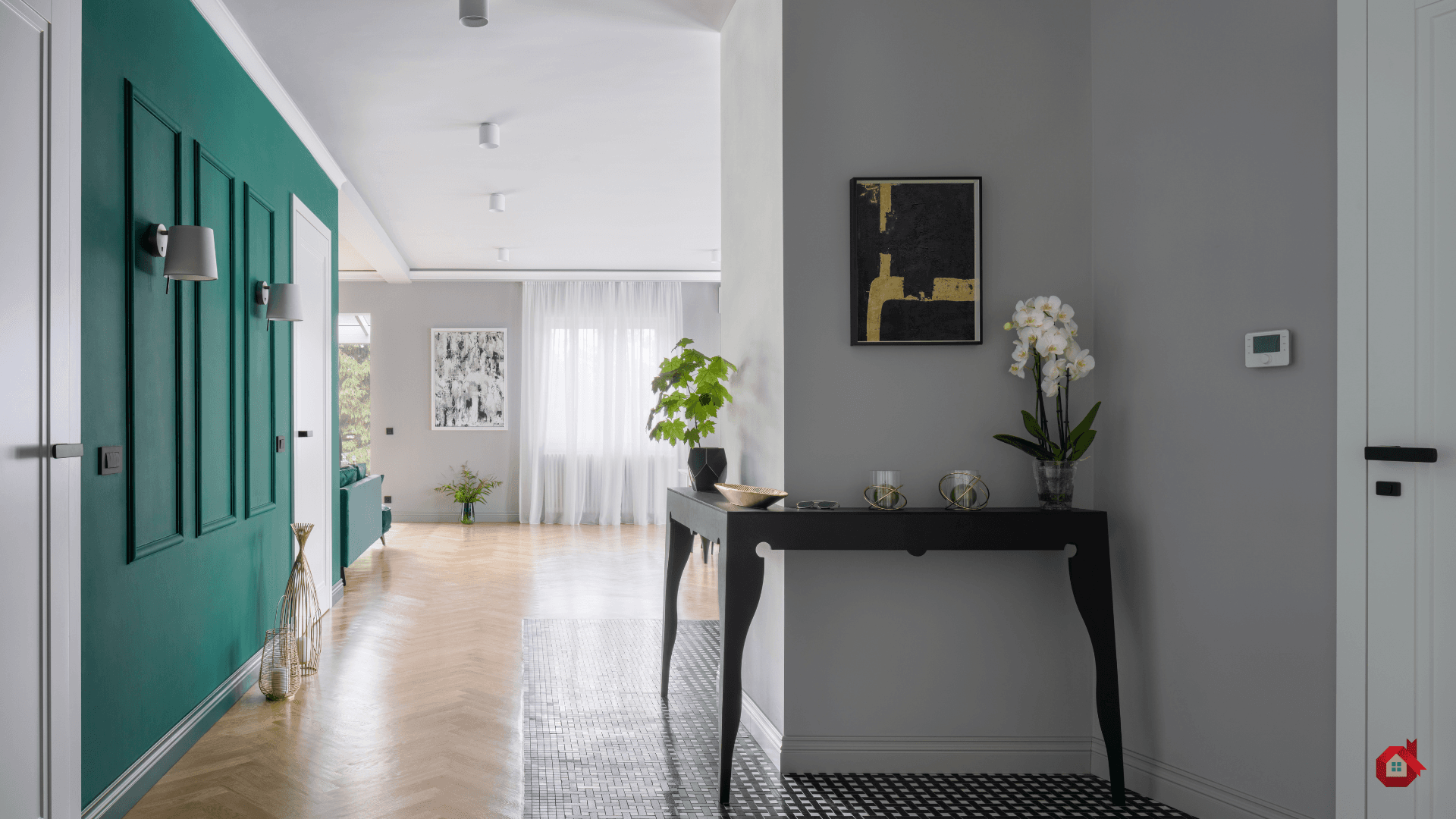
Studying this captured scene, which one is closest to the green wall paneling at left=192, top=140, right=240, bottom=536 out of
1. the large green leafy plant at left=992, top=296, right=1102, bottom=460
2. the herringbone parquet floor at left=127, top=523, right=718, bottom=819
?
the herringbone parquet floor at left=127, top=523, right=718, bottom=819

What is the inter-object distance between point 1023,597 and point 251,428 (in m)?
3.16

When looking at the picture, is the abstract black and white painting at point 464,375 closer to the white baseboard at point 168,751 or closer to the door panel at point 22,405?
the white baseboard at point 168,751

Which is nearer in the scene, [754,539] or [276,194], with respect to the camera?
[754,539]

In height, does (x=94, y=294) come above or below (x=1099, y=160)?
below

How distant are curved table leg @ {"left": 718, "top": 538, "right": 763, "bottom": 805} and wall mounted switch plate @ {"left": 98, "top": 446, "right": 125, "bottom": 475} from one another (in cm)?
166

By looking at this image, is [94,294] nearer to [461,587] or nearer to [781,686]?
[781,686]

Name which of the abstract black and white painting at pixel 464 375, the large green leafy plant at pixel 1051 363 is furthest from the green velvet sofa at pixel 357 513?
the large green leafy plant at pixel 1051 363

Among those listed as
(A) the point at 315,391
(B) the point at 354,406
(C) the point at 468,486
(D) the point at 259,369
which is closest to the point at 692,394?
(D) the point at 259,369

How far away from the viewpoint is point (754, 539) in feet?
7.59

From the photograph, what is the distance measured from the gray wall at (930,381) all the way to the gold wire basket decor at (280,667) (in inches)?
82.0

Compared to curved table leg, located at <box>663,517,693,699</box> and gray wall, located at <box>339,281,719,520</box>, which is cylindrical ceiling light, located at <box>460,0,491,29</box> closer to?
curved table leg, located at <box>663,517,693,699</box>
